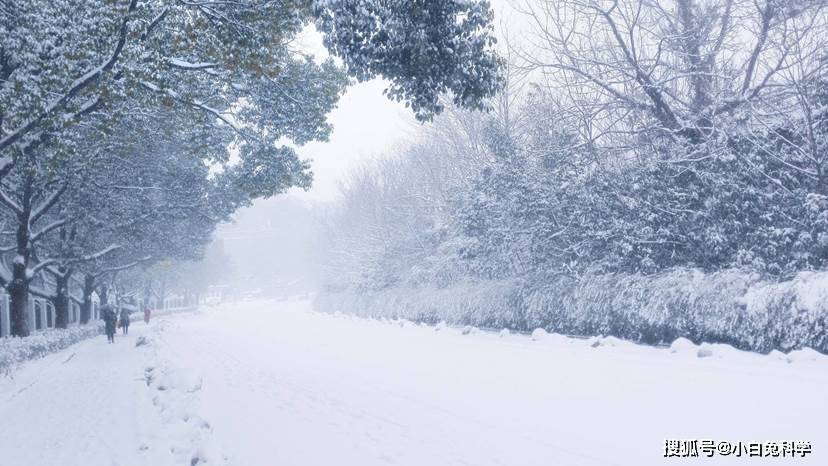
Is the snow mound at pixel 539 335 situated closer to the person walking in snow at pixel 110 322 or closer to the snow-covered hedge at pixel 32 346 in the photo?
the snow-covered hedge at pixel 32 346

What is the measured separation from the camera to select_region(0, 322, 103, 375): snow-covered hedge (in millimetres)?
16469

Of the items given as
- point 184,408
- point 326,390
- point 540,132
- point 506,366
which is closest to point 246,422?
point 184,408

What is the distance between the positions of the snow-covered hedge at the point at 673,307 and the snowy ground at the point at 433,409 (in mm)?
588

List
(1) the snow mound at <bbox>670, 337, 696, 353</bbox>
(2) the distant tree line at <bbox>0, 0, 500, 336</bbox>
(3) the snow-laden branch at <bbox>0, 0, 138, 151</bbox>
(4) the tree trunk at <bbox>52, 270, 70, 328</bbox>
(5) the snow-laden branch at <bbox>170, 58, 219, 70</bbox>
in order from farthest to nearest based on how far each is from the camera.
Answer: (4) the tree trunk at <bbox>52, 270, 70, 328</bbox> → (1) the snow mound at <bbox>670, 337, 696, 353</bbox> → (5) the snow-laden branch at <bbox>170, 58, 219, 70</bbox> → (3) the snow-laden branch at <bbox>0, 0, 138, 151</bbox> → (2) the distant tree line at <bbox>0, 0, 500, 336</bbox>

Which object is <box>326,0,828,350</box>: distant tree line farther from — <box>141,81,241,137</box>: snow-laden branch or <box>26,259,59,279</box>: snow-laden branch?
<box>26,259,59,279</box>: snow-laden branch

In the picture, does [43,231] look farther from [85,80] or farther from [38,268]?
[85,80]

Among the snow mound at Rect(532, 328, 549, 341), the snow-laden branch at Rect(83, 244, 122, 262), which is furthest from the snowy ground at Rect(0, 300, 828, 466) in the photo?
the snow-laden branch at Rect(83, 244, 122, 262)

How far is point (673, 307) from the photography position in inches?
505

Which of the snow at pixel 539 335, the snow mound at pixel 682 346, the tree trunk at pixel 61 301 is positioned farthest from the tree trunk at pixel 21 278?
the snow mound at pixel 682 346

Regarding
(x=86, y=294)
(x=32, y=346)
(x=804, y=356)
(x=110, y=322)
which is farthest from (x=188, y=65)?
(x=86, y=294)

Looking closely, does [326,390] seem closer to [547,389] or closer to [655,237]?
[547,389]

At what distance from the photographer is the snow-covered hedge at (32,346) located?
16.5 metres

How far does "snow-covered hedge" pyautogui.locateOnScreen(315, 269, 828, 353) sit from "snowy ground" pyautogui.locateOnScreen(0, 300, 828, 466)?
59 centimetres

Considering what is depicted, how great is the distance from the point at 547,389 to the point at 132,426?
20.7 feet
